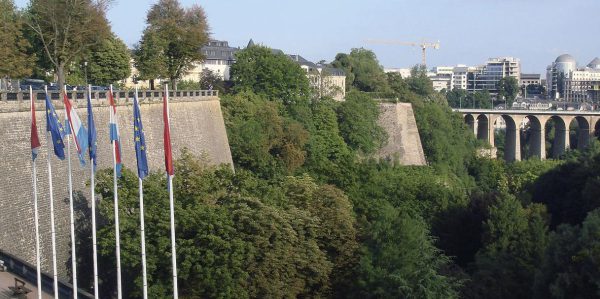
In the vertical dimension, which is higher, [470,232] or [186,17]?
[186,17]

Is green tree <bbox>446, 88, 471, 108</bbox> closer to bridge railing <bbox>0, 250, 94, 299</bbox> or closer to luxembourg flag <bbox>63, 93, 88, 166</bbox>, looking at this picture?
bridge railing <bbox>0, 250, 94, 299</bbox>

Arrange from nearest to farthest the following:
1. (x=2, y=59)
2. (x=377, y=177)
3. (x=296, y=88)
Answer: (x=2, y=59) → (x=377, y=177) → (x=296, y=88)

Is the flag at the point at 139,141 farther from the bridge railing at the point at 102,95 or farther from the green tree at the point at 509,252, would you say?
the green tree at the point at 509,252

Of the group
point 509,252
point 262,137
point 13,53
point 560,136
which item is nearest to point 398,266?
point 509,252

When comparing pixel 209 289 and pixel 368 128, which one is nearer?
pixel 209 289

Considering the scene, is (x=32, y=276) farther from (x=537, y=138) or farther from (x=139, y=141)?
(x=537, y=138)

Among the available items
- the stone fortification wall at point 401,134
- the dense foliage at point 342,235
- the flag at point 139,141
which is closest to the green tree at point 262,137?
the dense foliage at point 342,235

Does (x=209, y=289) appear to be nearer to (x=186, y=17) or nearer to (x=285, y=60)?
(x=186, y=17)

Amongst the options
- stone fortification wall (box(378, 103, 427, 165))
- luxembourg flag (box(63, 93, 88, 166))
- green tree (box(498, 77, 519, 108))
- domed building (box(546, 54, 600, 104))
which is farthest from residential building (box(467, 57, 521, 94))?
luxembourg flag (box(63, 93, 88, 166))

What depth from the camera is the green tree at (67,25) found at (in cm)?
3538

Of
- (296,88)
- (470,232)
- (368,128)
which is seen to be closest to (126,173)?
(470,232)

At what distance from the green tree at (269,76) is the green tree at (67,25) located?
14131 millimetres

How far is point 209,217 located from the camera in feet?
77.0

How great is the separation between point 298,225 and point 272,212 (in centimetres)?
160
